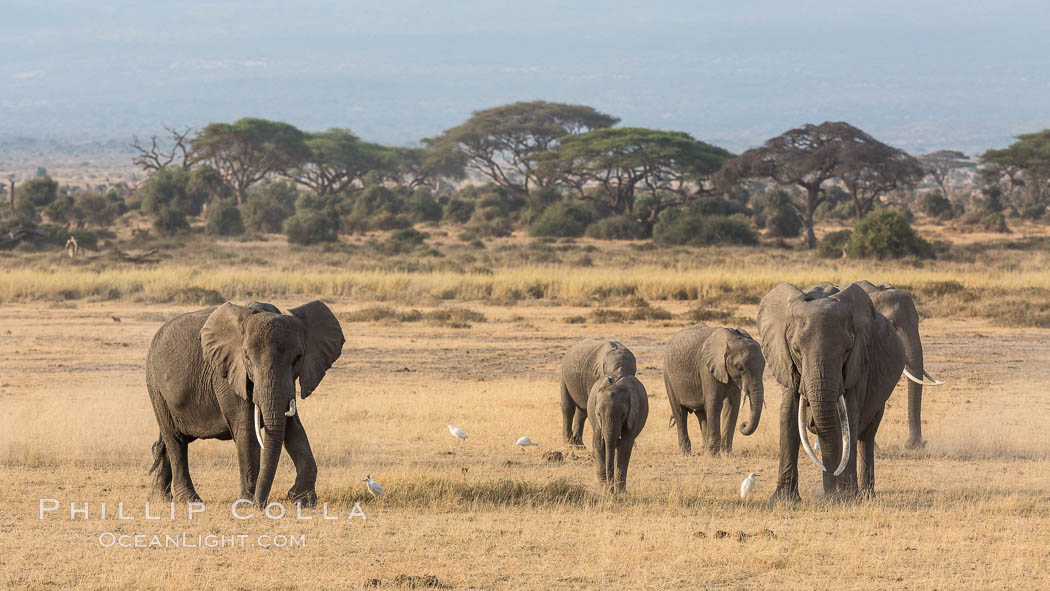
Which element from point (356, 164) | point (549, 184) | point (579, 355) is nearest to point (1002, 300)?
point (579, 355)

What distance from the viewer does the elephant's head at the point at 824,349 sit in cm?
927

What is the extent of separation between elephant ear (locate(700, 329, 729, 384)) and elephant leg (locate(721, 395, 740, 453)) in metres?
0.42

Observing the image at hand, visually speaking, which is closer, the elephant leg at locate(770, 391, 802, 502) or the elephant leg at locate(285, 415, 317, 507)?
the elephant leg at locate(285, 415, 317, 507)

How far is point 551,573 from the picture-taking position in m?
7.94

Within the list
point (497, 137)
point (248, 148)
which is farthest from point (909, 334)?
point (497, 137)

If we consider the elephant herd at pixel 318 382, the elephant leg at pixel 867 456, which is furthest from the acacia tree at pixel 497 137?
the elephant herd at pixel 318 382

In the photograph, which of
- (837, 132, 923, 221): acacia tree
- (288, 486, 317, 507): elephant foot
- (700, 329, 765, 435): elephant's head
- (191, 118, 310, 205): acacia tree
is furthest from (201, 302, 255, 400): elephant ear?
(191, 118, 310, 205): acacia tree

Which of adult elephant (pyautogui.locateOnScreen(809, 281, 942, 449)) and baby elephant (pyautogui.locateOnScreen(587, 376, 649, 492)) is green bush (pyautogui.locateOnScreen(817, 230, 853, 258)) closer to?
adult elephant (pyautogui.locateOnScreen(809, 281, 942, 449))

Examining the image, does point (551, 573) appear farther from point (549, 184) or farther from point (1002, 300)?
point (549, 184)

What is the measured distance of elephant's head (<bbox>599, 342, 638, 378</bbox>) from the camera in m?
11.4

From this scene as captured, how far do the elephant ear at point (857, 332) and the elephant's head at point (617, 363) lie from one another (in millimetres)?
2284

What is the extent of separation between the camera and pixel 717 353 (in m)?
12.6

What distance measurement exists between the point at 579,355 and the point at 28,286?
856 inches

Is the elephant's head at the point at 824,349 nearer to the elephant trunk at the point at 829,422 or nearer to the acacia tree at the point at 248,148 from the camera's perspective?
the elephant trunk at the point at 829,422
